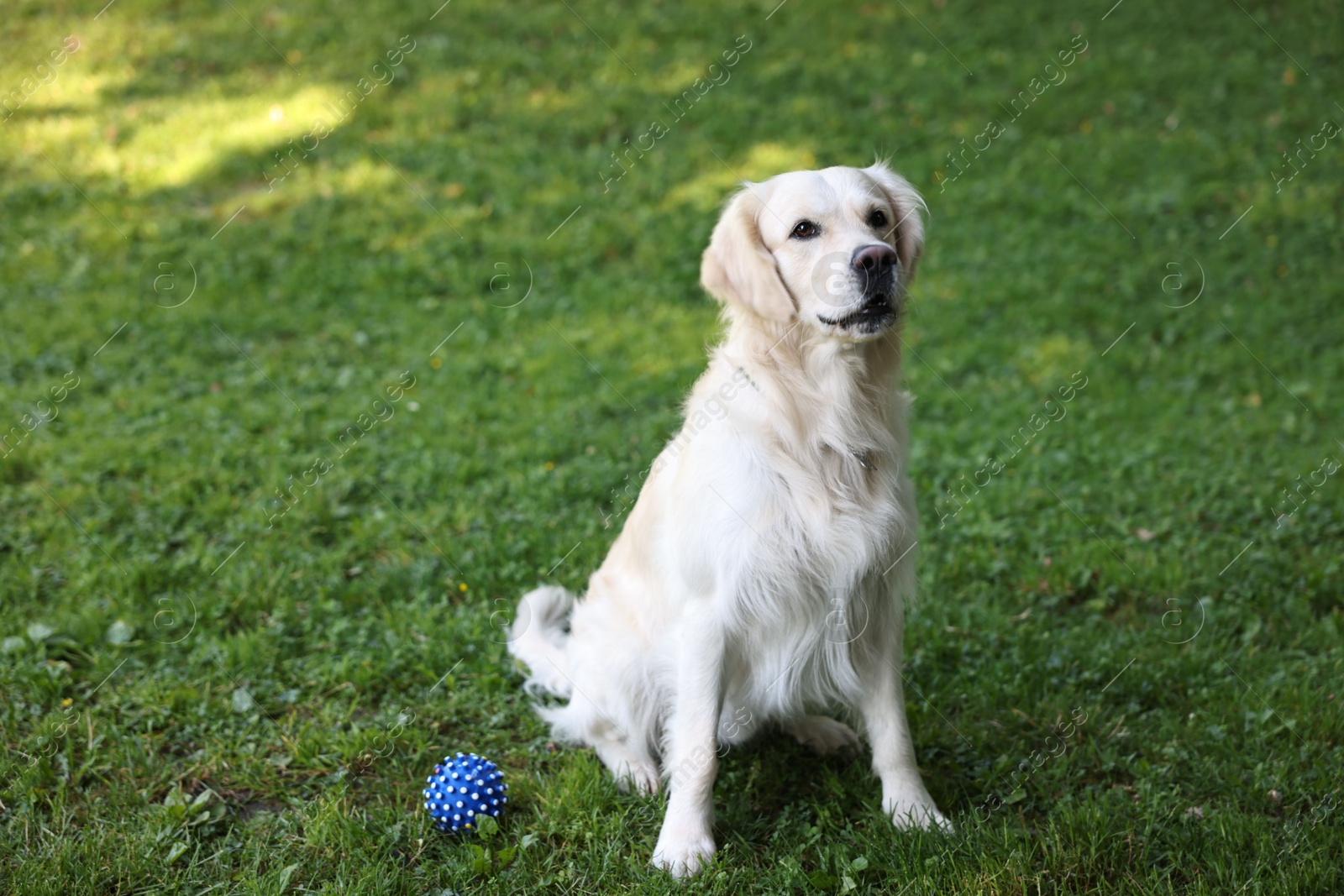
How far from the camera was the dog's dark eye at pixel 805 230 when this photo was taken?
113 inches

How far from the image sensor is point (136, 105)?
27.4ft

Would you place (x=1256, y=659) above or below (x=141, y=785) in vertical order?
below

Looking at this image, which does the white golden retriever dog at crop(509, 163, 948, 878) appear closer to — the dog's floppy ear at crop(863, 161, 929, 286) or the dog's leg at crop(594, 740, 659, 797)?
the dog's floppy ear at crop(863, 161, 929, 286)

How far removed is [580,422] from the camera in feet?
17.5

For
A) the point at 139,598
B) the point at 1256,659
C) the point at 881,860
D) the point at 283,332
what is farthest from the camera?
the point at 283,332

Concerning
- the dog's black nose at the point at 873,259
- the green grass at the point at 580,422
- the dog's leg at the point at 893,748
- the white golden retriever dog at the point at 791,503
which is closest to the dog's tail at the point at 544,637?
the green grass at the point at 580,422

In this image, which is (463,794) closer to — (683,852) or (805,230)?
(683,852)

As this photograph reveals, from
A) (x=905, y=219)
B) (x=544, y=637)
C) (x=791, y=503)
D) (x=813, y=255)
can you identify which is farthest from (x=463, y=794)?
(x=905, y=219)

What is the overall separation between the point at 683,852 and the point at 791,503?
3.26 ft

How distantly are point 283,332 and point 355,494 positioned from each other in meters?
1.91

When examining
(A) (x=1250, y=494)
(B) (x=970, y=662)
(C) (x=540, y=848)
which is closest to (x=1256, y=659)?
(B) (x=970, y=662)

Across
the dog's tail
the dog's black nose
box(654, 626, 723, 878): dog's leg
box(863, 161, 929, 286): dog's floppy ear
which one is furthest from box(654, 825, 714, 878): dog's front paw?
box(863, 161, 929, 286): dog's floppy ear

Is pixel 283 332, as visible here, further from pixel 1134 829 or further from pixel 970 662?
pixel 1134 829

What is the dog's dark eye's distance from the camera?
288cm
